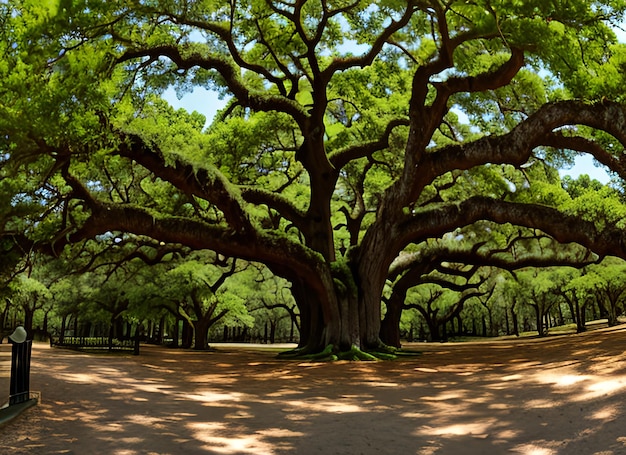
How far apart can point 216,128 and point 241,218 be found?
6.35m

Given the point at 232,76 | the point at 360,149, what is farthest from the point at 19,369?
the point at 360,149

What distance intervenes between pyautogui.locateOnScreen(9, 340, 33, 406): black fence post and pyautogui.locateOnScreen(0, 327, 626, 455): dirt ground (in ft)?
0.88

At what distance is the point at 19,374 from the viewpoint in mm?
6133

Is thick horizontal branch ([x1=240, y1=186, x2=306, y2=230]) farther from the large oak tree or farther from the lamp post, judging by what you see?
the lamp post

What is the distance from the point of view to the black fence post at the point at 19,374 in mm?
5961

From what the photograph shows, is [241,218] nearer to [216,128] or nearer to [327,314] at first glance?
[327,314]

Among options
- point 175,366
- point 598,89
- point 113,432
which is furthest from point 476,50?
point 113,432

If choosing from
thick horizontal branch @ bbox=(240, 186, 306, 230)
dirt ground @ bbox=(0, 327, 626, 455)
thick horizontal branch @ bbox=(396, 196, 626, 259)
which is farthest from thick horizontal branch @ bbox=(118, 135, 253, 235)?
dirt ground @ bbox=(0, 327, 626, 455)

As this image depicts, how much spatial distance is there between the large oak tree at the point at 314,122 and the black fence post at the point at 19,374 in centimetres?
387

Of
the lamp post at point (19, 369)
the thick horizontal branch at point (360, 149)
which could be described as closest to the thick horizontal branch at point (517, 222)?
the thick horizontal branch at point (360, 149)

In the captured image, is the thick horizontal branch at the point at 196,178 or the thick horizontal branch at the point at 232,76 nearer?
the thick horizontal branch at the point at 196,178

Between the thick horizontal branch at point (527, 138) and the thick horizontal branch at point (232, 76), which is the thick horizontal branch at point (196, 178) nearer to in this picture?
the thick horizontal branch at point (232, 76)

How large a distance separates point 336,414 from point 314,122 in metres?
12.3

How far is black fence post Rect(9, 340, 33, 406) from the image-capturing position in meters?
5.96
